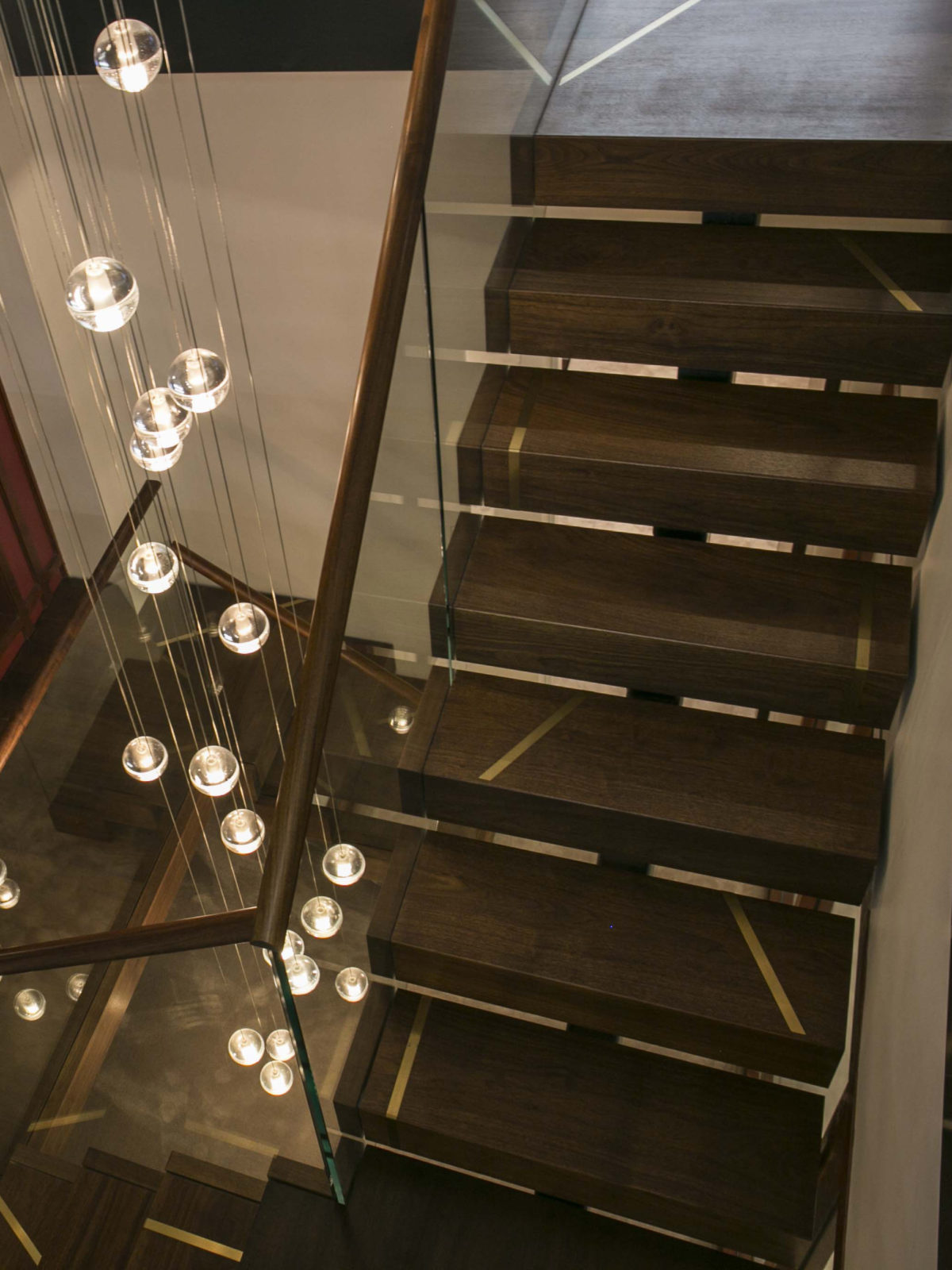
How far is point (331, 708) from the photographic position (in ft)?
6.43

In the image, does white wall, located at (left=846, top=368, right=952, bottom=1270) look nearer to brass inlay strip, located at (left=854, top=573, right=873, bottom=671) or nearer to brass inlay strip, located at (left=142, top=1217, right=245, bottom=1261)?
brass inlay strip, located at (left=854, top=573, right=873, bottom=671)

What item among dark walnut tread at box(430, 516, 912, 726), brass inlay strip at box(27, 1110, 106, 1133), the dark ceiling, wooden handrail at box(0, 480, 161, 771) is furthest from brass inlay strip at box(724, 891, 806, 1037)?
wooden handrail at box(0, 480, 161, 771)

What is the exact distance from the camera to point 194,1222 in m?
2.84

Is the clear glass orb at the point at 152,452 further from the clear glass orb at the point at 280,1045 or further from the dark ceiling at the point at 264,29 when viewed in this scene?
the dark ceiling at the point at 264,29

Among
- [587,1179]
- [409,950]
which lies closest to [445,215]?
[409,950]

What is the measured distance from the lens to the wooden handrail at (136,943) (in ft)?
5.94

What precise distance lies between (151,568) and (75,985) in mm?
1150

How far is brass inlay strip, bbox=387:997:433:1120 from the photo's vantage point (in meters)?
2.65

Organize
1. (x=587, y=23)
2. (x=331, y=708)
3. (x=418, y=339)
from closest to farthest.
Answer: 1. (x=331, y=708)
2. (x=418, y=339)
3. (x=587, y=23)

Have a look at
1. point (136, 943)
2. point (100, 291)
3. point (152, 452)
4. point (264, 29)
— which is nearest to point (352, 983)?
point (136, 943)

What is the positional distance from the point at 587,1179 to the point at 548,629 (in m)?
1.28

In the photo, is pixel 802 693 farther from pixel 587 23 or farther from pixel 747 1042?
pixel 587 23

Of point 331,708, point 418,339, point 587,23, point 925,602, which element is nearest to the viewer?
point 331,708

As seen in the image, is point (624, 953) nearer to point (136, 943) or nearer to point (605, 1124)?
point (605, 1124)
